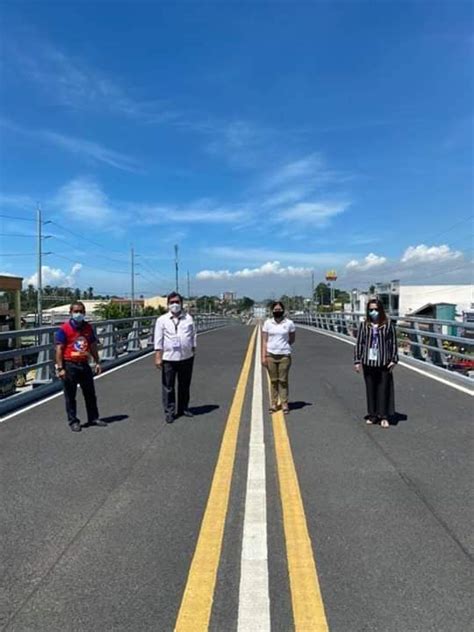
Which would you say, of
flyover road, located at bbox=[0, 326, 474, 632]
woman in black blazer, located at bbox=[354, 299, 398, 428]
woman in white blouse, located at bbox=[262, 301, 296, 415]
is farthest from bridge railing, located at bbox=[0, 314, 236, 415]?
woman in black blazer, located at bbox=[354, 299, 398, 428]

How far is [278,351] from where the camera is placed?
856 centimetres

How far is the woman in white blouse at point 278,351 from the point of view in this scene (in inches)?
335

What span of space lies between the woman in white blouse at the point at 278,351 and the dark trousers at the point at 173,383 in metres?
1.26

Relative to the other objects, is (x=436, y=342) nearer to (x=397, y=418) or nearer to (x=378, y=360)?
(x=397, y=418)

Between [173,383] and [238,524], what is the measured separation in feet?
13.0

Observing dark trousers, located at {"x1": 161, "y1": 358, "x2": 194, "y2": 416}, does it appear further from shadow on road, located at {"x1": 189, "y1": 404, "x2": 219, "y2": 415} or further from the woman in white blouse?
the woman in white blouse

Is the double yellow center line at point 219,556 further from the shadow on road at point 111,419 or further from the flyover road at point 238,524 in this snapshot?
the shadow on road at point 111,419

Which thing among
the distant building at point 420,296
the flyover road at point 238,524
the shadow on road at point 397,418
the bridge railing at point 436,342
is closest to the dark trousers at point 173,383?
the flyover road at point 238,524

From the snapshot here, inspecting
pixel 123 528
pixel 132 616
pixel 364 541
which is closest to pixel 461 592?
pixel 364 541

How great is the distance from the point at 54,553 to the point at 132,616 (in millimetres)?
1019

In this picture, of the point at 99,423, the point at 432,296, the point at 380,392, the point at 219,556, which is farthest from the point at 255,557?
the point at 432,296

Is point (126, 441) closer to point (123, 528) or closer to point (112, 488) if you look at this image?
point (112, 488)

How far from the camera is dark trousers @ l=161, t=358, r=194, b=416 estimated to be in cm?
787

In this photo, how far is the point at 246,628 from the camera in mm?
2852
